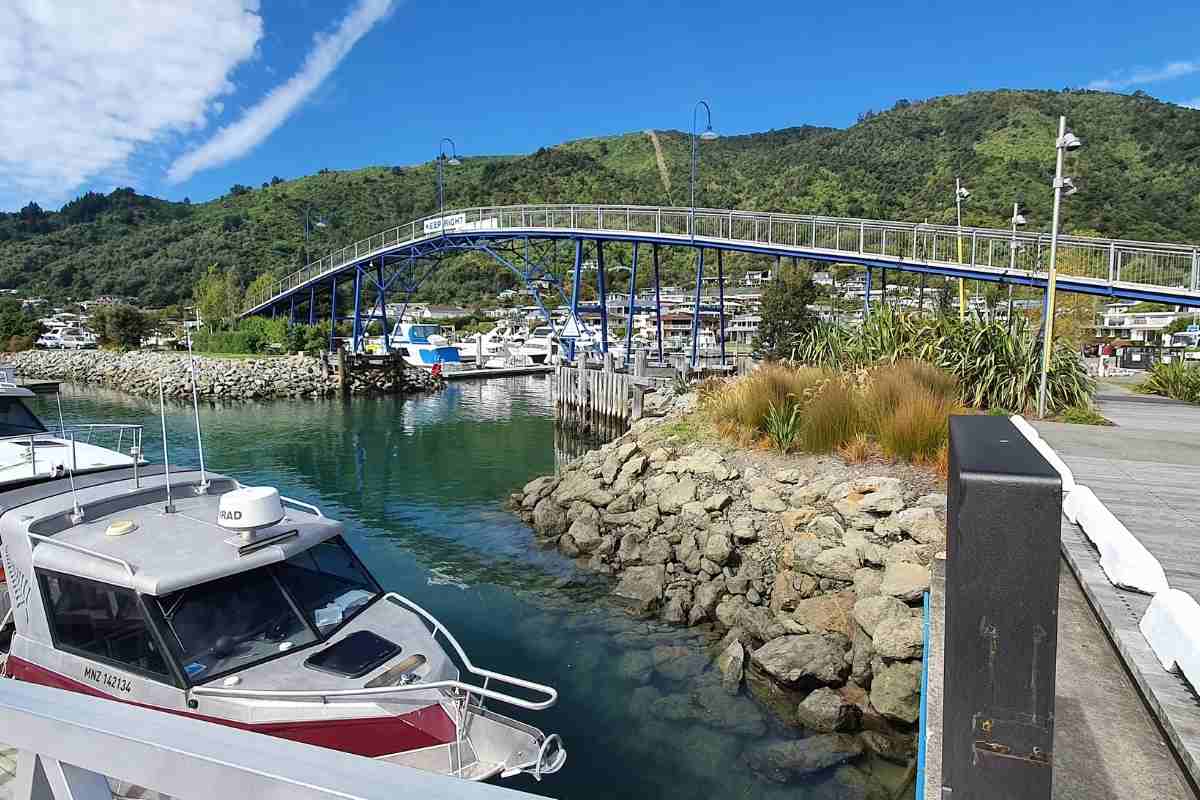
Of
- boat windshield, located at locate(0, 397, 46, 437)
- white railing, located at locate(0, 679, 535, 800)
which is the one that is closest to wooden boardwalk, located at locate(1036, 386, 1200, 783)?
white railing, located at locate(0, 679, 535, 800)

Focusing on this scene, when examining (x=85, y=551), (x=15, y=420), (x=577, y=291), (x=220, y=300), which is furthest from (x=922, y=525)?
(x=220, y=300)

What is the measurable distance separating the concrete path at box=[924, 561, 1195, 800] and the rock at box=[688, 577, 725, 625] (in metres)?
5.34

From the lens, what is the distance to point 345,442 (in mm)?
28203

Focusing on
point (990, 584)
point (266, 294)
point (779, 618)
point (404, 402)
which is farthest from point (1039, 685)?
point (266, 294)

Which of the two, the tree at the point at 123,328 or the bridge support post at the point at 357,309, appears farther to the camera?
the tree at the point at 123,328

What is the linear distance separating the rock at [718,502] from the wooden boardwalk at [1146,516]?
4968 mm

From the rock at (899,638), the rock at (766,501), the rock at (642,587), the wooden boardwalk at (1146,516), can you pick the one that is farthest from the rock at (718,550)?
the wooden boardwalk at (1146,516)

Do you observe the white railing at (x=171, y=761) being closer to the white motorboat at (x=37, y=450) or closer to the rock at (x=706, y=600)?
the white motorboat at (x=37, y=450)

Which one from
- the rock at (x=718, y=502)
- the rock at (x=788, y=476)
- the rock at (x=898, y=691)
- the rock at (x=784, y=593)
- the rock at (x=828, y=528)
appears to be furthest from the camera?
the rock at (x=718, y=502)

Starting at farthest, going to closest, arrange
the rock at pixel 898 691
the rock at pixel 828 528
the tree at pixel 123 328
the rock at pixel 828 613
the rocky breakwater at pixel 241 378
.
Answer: the tree at pixel 123 328, the rocky breakwater at pixel 241 378, the rock at pixel 828 528, the rock at pixel 828 613, the rock at pixel 898 691

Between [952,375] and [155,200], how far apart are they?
192329mm

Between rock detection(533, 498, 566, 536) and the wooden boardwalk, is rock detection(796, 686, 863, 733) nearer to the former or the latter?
the wooden boardwalk

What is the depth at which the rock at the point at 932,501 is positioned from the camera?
9.77 metres

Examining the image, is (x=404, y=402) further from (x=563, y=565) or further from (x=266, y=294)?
(x=563, y=565)
